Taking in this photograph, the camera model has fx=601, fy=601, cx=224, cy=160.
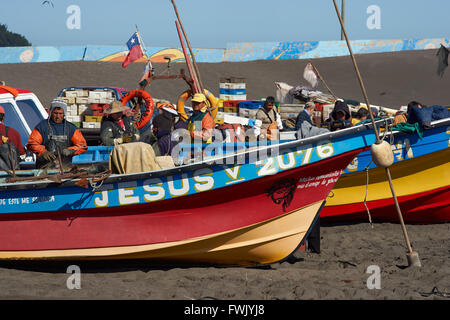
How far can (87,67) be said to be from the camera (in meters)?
34.0

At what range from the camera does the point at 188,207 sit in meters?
6.95

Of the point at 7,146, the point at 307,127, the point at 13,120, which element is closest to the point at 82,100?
the point at 13,120

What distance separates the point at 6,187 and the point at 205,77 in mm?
26155

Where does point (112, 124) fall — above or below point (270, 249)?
above

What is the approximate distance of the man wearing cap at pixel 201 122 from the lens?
26.2 ft

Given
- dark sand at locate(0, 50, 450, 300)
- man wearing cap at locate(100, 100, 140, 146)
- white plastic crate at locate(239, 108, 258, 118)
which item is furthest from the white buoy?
white plastic crate at locate(239, 108, 258, 118)

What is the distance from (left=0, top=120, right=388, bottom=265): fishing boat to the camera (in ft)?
22.1

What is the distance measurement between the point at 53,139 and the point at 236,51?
3099 cm

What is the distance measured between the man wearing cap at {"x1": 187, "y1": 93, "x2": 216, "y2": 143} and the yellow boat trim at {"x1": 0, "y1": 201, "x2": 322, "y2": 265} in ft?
4.95

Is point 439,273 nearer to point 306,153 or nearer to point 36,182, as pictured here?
point 306,153

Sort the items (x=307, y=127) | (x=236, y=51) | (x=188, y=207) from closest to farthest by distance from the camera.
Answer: (x=188, y=207)
(x=307, y=127)
(x=236, y=51)

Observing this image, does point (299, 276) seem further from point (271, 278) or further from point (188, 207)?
point (188, 207)
